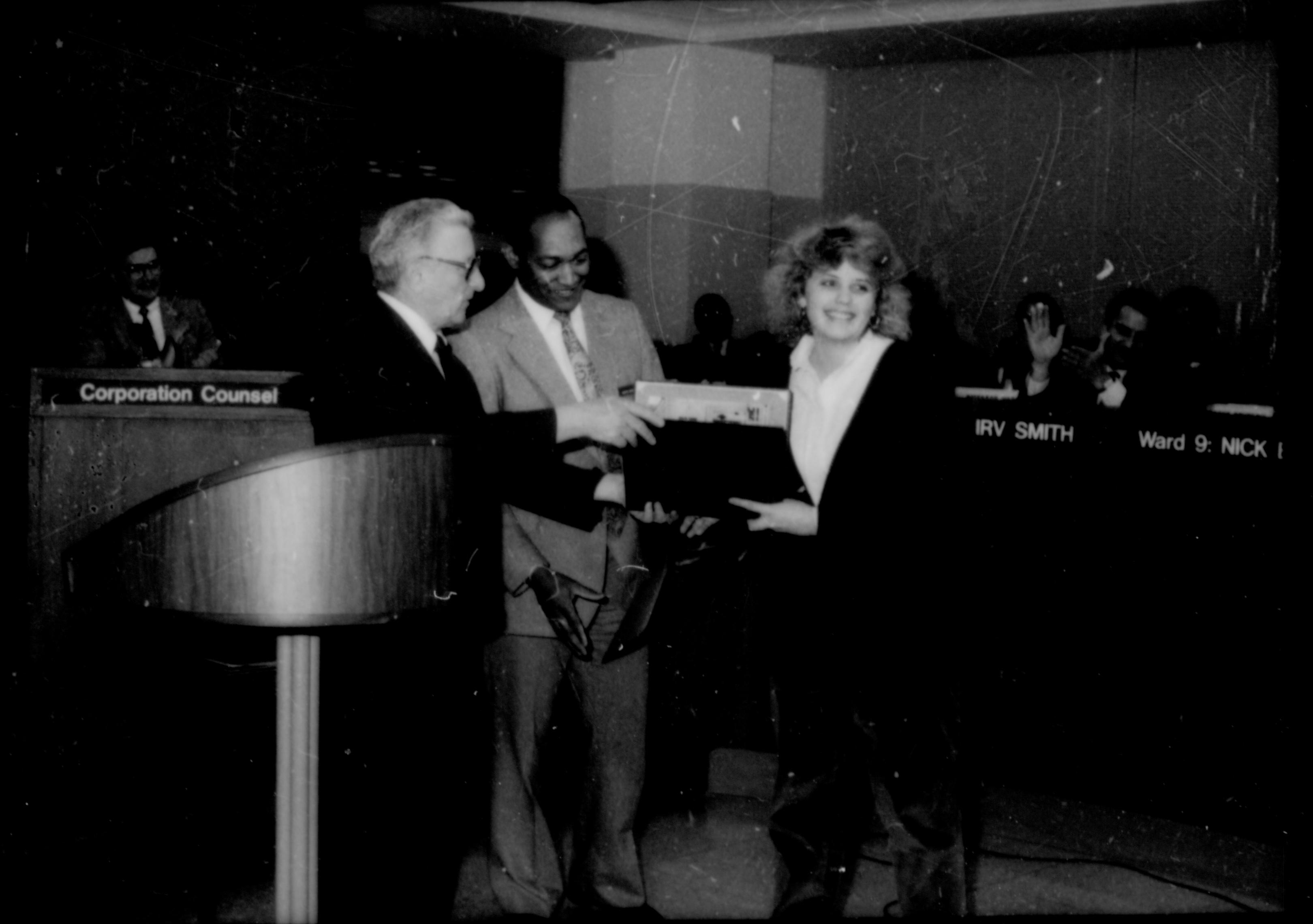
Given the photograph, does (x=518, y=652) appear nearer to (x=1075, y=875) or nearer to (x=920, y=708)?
(x=920, y=708)

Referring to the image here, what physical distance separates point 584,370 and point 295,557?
3.74 ft

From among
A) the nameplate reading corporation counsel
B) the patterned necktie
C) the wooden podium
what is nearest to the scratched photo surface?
the nameplate reading corporation counsel

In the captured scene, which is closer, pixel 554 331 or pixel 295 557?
Result: pixel 295 557

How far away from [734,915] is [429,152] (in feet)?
5.70

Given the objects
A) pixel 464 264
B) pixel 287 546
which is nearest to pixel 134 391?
pixel 464 264

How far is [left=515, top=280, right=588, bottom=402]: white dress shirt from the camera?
8.66 ft

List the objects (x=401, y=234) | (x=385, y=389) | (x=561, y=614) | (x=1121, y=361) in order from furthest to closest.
Result: (x=1121, y=361), (x=561, y=614), (x=401, y=234), (x=385, y=389)

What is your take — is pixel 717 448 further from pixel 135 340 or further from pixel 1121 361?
pixel 1121 361

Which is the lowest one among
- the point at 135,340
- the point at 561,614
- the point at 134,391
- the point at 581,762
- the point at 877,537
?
the point at 581,762

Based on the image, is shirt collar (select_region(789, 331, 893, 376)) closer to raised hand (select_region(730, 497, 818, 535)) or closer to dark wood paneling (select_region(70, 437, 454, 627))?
raised hand (select_region(730, 497, 818, 535))

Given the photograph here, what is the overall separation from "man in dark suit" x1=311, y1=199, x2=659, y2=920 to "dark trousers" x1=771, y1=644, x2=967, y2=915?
580 mm

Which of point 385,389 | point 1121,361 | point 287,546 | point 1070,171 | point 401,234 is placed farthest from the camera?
point 1070,171

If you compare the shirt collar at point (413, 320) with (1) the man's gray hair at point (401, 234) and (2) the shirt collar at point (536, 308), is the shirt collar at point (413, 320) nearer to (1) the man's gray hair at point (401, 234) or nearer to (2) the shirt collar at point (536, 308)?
(1) the man's gray hair at point (401, 234)

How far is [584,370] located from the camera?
267 centimetres
